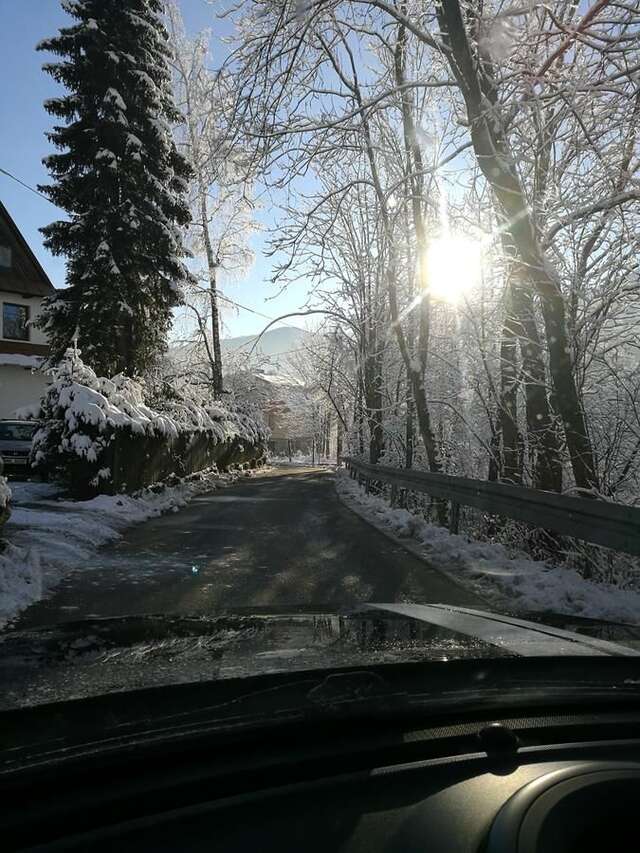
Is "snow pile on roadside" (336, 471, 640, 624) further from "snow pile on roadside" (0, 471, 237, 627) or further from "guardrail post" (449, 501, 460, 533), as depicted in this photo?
"snow pile on roadside" (0, 471, 237, 627)

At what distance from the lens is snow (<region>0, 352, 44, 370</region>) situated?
31.7 m

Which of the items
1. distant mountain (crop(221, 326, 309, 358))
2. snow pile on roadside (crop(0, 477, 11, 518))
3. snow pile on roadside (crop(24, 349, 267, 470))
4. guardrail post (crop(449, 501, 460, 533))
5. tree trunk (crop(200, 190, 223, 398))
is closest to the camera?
snow pile on roadside (crop(0, 477, 11, 518))

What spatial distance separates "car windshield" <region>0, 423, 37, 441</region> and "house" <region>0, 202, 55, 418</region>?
13233 millimetres

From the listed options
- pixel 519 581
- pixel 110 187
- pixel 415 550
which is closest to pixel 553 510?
pixel 519 581

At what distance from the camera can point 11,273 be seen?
32.7 meters

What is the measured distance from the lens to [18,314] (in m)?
33.3

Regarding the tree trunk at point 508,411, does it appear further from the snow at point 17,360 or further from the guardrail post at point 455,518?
the snow at point 17,360

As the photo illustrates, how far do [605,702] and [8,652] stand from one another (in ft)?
7.68

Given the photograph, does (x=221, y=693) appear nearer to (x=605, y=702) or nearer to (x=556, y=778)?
(x=556, y=778)

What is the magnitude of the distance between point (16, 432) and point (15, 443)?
1.91ft

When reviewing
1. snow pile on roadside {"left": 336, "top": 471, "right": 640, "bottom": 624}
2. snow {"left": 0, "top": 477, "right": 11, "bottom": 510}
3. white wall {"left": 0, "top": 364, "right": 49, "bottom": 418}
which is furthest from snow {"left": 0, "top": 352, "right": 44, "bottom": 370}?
snow pile on roadside {"left": 336, "top": 471, "right": 640, "bottom": 624}

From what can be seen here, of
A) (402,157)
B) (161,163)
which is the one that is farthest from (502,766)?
(161,163)

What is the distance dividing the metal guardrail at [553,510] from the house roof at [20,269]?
28.1 m

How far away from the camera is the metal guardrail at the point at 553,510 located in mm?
5539
